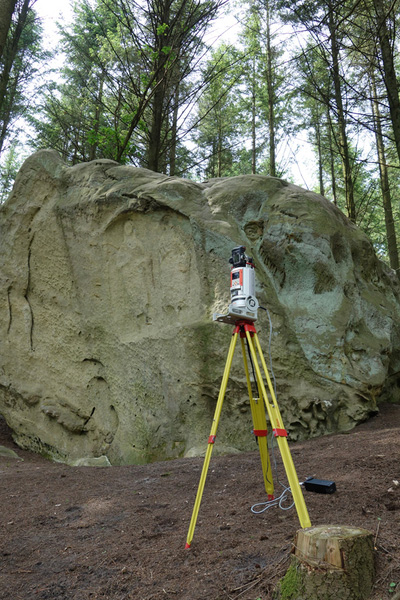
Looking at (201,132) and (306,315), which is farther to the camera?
(201,132)

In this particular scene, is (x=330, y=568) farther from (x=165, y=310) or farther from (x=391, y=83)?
(x=391, y=83)

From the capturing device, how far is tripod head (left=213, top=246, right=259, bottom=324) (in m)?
3.09

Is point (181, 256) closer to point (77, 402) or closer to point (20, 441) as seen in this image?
point (77, 402)

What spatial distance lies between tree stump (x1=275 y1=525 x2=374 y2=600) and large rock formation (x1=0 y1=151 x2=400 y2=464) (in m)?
3.83

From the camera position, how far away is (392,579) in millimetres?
2029

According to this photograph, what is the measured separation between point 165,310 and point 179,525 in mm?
3837

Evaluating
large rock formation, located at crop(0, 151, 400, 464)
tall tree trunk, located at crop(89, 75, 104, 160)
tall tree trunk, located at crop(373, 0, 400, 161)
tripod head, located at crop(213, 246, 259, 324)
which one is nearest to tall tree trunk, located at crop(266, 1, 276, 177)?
tall tree trunk, located at crop(89, 75, 104, 160)

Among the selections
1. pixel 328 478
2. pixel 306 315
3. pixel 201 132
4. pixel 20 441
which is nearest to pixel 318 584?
pixel 328 478

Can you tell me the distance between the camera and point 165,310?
22.5 feet

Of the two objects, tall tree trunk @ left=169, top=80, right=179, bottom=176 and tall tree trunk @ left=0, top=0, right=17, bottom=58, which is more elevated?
tall tree trunk @ left=169, top=80, right=179, bottom=176

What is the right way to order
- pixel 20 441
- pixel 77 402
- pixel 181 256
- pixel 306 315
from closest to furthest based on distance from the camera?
pixel 306 315 → pixel 181 256 → pixel 77 402 → pixel 20 441

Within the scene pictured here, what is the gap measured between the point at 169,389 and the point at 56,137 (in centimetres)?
1473

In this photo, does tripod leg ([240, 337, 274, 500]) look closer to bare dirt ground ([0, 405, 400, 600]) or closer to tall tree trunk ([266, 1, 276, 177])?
bare dirt ground ([0, 405, 400, 600])

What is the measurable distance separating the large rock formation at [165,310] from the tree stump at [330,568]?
151 inches
